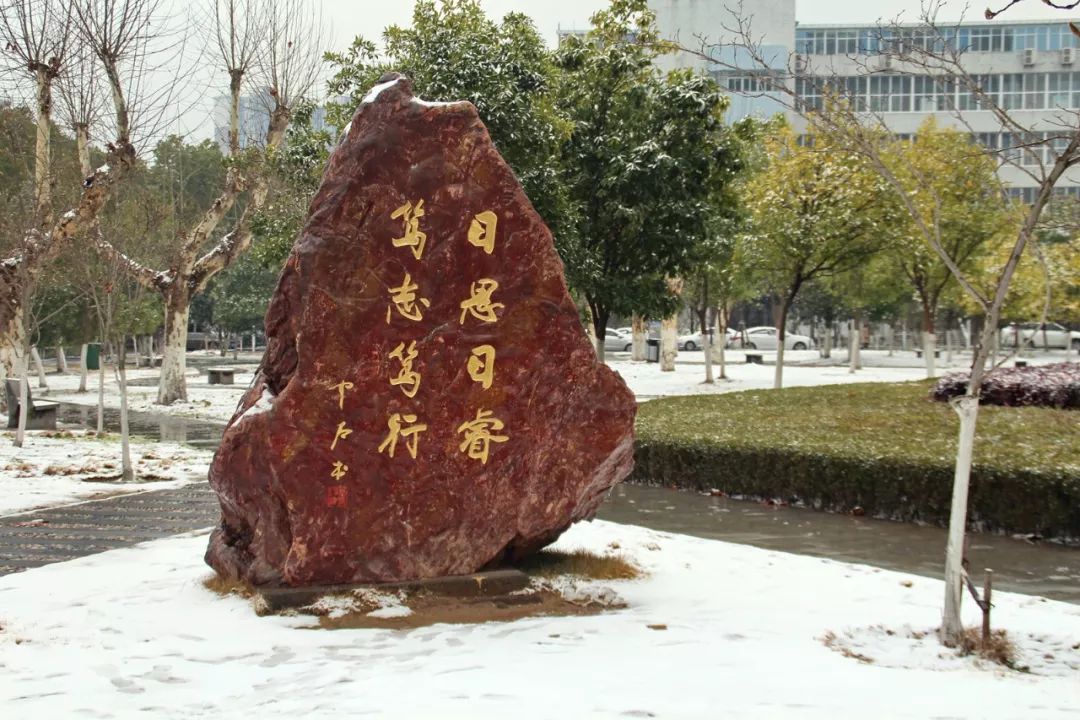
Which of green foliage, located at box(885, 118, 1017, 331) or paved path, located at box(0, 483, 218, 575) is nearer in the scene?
paved path, located at box(0, 483, 218, 575)

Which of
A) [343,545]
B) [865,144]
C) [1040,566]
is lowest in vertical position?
[1040,566]

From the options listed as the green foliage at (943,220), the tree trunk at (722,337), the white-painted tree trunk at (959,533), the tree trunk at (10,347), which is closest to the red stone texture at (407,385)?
the white-painted tree trunk at (959,533)

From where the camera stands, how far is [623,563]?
616cm

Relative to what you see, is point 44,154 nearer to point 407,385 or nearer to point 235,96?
point 235,96

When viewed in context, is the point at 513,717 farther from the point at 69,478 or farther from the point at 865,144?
the point at 69,478

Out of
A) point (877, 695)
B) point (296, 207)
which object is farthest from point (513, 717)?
point (296, 207)

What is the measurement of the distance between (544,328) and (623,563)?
160cm

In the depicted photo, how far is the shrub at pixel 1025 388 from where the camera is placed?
12055 mm

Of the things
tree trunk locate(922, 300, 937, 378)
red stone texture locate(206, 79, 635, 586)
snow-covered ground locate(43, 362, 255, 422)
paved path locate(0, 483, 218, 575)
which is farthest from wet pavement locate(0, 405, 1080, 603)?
tree trunk locate(922, 300, 937, 378)

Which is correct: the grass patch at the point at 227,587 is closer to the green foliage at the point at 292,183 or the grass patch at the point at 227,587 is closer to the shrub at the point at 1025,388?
the shrub at the point at 1025,388

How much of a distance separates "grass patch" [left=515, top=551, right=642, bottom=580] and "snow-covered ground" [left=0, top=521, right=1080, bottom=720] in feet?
0.55

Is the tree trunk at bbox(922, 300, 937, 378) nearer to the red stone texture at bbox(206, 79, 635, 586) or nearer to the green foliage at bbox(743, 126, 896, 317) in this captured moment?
the green foliage at bbox(743, 126, 896, 317)

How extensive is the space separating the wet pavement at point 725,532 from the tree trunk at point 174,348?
9035 millimetres

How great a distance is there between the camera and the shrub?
1205cm
